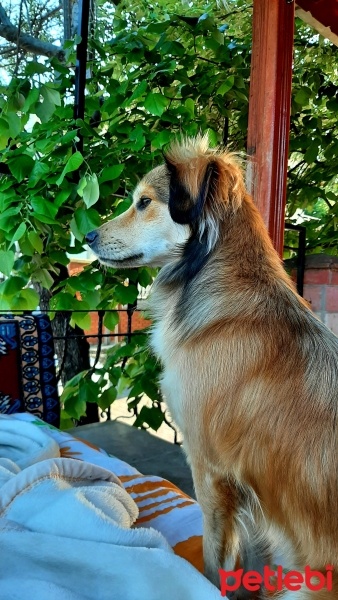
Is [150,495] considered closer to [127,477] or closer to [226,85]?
[127,477]

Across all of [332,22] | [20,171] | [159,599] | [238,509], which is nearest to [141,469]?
[238,509]

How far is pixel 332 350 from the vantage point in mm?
985

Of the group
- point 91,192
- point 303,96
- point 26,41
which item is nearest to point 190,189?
point 91,192

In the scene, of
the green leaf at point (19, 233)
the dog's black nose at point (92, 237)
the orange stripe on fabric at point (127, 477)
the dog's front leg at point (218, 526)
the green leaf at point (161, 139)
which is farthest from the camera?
the green leaf at point (161, 139)

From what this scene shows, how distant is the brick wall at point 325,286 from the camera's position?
2699mm

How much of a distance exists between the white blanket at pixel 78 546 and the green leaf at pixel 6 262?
95 cm

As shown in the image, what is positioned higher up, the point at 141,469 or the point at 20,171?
the point at 20,171

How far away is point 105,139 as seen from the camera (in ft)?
7.09

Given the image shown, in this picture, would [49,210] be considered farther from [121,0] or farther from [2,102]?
[121,0]

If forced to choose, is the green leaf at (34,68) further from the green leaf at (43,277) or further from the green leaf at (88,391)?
the green leaf at (88,391)

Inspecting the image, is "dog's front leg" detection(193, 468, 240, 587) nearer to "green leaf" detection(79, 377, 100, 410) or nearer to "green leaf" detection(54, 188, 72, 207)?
"green leaf" detection(79, 377, 100, 410)

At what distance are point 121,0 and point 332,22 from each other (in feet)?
4.14

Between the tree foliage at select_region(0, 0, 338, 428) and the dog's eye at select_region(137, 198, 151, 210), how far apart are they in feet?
1.53

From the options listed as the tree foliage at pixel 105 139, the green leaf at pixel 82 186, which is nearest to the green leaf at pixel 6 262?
the tree foliage at pixel 105 139
